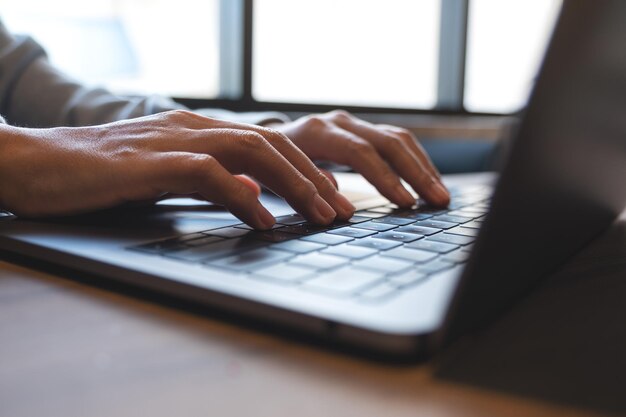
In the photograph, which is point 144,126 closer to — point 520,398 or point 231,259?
point 231,259

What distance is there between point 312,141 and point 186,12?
1.44 meters

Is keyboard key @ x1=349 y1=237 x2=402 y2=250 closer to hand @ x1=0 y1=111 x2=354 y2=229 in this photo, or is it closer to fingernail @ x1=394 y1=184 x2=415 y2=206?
hand @ x1=0 y1=111 x2=354 y2=229

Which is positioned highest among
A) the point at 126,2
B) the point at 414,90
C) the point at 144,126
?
the point at 126,2

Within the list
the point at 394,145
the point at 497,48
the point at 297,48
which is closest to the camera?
the point at 394,145

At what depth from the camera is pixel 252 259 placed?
0.37 m

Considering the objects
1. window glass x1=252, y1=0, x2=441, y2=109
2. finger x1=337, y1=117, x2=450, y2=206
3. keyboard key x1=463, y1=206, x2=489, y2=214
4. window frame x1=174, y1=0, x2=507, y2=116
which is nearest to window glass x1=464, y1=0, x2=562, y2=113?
window glass x1=252, y1=0, x2=441, y2=109

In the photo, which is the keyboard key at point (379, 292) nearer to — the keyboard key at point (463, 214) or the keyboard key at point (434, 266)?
the keyboard key at point (434, 266)

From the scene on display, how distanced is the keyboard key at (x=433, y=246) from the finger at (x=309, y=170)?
12 centimetres

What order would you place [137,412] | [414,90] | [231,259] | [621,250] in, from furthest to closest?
[414,90], [621,250], [231,259], [137,412]

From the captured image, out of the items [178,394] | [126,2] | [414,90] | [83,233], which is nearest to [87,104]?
[83,233]

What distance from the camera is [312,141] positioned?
83 centimetres

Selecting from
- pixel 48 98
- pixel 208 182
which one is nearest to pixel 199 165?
pixel 208 182

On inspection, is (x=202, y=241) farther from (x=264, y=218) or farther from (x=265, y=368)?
(x=265, y=368)

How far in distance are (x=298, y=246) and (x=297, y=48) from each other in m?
1.97
